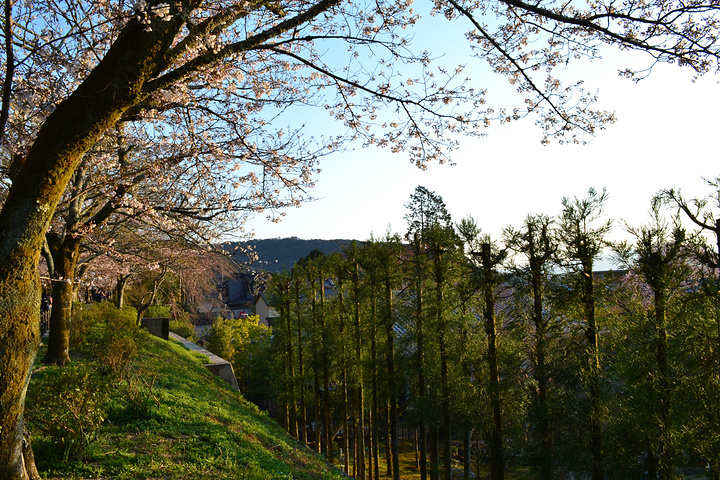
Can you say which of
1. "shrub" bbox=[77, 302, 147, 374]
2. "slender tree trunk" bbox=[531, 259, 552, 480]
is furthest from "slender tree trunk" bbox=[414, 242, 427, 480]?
"shrub" bbox=[77, 302, 147, 374]

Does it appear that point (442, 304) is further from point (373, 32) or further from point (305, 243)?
point (305, 243)


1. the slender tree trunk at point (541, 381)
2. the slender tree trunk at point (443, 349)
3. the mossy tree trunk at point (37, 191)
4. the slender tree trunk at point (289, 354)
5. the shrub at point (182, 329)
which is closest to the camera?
the mossy tree trunk at point (37, 191)

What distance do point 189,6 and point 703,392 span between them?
1018cm

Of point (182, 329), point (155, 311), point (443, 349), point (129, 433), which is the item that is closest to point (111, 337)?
point (129, 433)

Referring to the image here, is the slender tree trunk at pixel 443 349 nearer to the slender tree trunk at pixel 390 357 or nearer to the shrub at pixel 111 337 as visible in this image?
the slender tree trunk at pixel 390 357

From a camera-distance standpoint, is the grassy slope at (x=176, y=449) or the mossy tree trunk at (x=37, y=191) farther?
the grassy slope at (x=176, y=449)

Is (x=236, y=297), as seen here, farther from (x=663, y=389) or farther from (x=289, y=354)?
(x=663, y=389)

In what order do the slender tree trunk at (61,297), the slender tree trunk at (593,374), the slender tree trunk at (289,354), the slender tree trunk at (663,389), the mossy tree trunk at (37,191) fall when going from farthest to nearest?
the slender tree trunk at (289,354) → the slender tree trunk at (61,297) → the slender tree trunk at (593,374) → the slender tree trunk at (663,389) → the mossy tree trunk at (37,191)

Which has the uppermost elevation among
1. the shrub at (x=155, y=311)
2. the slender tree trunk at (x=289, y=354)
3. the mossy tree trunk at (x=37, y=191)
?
the mossy tree trunk at (x=37, y=191)

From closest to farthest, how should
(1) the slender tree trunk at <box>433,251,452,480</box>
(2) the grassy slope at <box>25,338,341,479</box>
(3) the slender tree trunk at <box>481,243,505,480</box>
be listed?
(2) the grassy slope at <box>25,338,341,479</box>
(3) the slender tree trunk at <box>481,243,505,480</box>
(1) the slender tree trunk at <box>433,251,452,480</box>

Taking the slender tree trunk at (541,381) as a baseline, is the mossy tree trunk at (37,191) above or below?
above

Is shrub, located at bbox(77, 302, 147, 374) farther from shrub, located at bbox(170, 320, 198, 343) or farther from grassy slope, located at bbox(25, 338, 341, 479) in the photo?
shrub, located at bbox(170, 320, 198, 343)

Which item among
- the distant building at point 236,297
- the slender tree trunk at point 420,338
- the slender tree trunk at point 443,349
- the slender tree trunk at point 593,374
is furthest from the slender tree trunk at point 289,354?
the distant building at point 236,297

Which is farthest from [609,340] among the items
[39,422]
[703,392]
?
[39,422]
